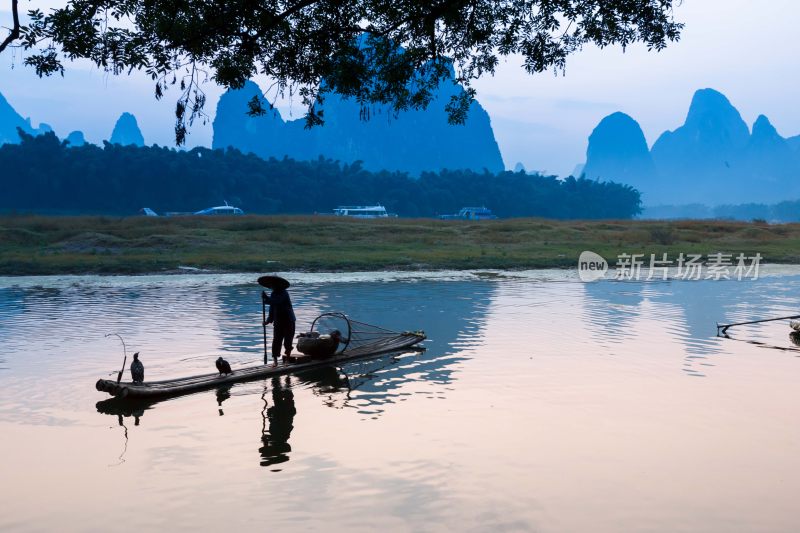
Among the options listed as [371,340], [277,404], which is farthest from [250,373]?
[371,340]

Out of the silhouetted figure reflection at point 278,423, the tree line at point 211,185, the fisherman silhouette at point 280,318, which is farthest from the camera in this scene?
the tree line at point 211,185

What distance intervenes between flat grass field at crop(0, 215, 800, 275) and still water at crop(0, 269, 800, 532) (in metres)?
14.8

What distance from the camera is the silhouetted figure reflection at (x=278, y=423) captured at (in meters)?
8.69

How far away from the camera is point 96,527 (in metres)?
6.73

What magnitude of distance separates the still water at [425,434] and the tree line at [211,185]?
5881cm

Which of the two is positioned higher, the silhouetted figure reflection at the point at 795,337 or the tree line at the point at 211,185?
the tree line at the point at 211,185

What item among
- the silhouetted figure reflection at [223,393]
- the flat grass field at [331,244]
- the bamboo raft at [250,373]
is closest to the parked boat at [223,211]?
A: the flat grass field at [331,244]

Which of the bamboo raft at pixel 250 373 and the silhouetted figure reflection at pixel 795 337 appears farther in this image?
the silhouetted figure reflection at pixel 795 337

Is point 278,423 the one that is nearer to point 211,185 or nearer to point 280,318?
point 280,318

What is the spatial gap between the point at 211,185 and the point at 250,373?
6949 cm

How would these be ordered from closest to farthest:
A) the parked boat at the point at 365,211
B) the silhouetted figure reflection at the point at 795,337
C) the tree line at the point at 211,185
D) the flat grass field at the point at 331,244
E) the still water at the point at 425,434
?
the still water at the point at 425,434
the silhouetted figure reflection at the point at 795,337
the flat grass field at the point at 331,244
the tree line at the point at 211,185
the parked boat at the point at 365,211

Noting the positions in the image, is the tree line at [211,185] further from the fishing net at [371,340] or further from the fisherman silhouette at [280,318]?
the fisherman silhouette at [280,318]

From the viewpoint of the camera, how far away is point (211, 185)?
7894 cm

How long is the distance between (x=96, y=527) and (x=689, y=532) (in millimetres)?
4869
